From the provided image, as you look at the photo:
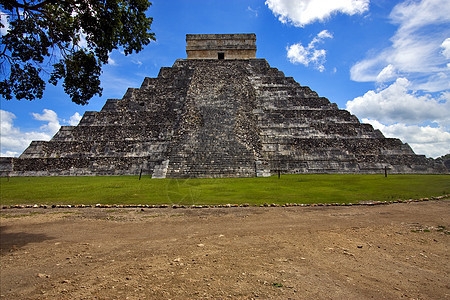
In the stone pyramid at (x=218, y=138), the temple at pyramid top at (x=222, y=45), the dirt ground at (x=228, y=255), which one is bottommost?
the dirt ground at (x=228, y=255)

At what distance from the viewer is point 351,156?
724 inches

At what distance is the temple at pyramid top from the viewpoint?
3130 cm

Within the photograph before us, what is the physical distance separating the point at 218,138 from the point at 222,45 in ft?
58.4

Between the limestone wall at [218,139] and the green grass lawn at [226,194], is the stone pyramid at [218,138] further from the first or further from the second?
the green grass lawn at [226,194]

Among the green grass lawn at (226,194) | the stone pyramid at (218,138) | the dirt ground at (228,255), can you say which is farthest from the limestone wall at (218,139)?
the dirt ground at (228,255)

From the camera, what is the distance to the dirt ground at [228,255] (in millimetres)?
3135

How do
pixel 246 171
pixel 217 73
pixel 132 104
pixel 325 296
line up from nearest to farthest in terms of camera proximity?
pixel 325 296, pixel 246 171, pixel 132 104, pixel 217 73

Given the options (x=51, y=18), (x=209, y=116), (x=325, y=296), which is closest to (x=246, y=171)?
(x=209, y=116)

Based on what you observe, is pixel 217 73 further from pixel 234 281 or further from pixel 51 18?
pixel 234 281

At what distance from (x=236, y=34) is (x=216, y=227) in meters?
30.3

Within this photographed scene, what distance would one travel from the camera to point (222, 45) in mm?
31297

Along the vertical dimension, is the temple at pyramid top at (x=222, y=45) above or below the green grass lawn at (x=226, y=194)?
above

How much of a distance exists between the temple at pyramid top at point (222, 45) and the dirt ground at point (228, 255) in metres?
27.8

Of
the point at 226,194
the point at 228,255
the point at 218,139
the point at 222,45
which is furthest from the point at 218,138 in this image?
the point at 222,45
